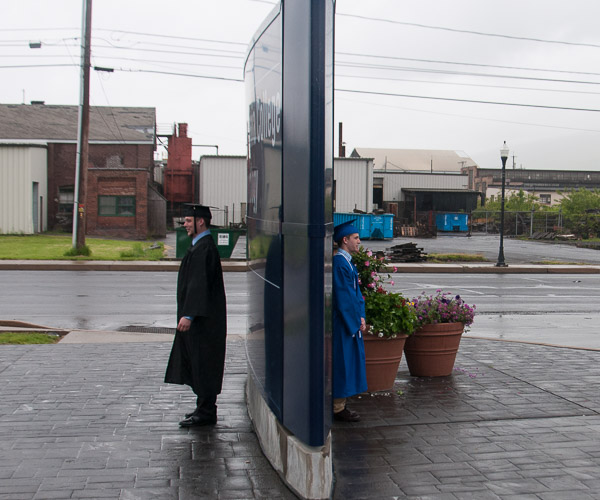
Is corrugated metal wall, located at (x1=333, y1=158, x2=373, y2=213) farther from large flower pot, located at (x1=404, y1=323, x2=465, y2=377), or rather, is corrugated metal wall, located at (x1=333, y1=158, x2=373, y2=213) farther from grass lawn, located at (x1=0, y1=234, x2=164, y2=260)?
large flower pot, located at (x1=404, y1=323, x2=465, y2=377)

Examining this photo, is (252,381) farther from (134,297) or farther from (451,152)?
(451,152)

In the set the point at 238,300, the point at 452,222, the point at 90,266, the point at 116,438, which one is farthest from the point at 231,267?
the point at 452,222

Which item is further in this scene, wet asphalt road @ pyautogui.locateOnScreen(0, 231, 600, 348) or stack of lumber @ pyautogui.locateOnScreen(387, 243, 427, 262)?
stack of lumber @ pyautogui.locateOnScreen(387, 243, 427, 262)

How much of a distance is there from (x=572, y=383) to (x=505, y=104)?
27.1 m

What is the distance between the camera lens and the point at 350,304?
5457mm

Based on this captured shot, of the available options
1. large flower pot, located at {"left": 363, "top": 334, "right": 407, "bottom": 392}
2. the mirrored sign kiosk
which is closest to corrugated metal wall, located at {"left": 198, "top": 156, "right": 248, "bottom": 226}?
large flower pot, located at {"left": 363, "top": 334, "right": 407, "bottom": 392}

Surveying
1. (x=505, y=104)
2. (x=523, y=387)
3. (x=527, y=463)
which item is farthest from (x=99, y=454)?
(x=505, y=104)

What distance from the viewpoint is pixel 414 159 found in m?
87.7

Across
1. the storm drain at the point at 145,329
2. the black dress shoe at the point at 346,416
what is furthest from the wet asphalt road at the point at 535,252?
the black dress shoe at the point at 346,416

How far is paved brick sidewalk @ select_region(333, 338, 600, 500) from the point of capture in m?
4.52

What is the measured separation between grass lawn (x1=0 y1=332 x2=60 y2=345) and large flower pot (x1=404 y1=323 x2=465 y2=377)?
4897mm

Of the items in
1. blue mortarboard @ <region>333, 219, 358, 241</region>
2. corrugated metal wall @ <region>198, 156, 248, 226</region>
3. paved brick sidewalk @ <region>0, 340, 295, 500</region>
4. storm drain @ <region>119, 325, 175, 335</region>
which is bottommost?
storm drain @ <region>119, 325, 175, 335</region>

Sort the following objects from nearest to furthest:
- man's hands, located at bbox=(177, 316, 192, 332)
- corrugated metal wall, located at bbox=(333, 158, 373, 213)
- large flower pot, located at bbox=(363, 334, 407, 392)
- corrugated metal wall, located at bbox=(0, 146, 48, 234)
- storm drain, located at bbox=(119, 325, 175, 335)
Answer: man's hands, located at bbox=(177, 316, 192, 332) < large flower pot, located at bbox=(363, 334, 407, 392) < storm drain, located at bbox=(119, 325, 175, 335) < corrugated metal wall, located at bbox=(0, 146, 48, 234) < corrugated metal wall, located at bbox=(333, 158, 373, 213)

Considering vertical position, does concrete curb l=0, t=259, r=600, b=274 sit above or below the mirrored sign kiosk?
below
